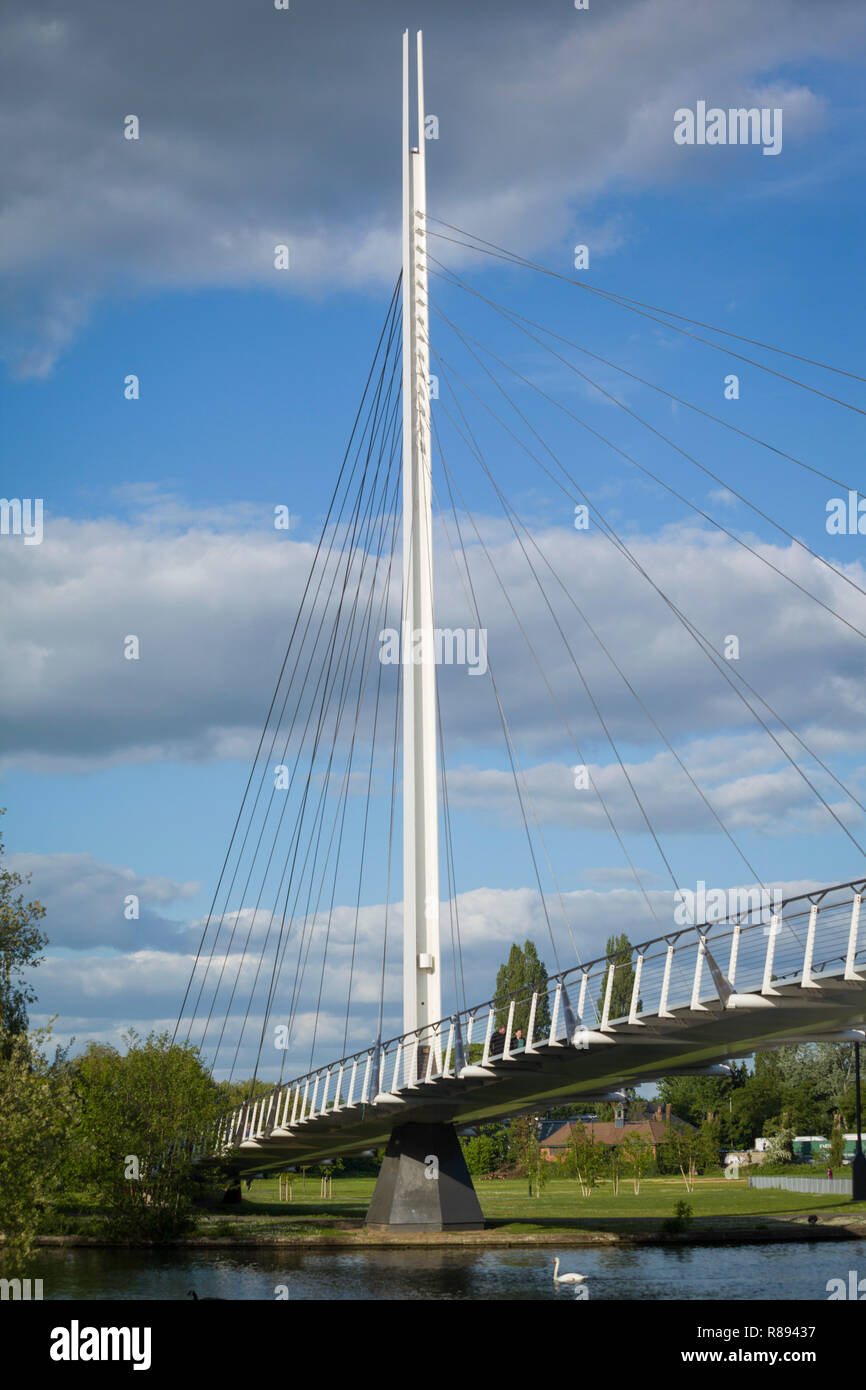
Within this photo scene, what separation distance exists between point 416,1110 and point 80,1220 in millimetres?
12916

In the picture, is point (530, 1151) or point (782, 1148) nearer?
point (530, 1151)

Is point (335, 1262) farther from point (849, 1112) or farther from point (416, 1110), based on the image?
point (849, 1112)

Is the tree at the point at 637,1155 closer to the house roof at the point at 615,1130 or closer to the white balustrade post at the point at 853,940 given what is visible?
the house roof at the point at 615,1130

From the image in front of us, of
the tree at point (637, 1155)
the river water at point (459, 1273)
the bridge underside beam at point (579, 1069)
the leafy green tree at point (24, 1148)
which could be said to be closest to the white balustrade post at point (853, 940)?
the bridge underside beam at point (579, 1069)

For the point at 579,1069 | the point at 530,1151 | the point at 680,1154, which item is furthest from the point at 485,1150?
the point at 579,1069

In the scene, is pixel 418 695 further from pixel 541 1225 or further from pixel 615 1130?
pixel 615 1130

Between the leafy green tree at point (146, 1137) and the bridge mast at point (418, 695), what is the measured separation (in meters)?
9.26

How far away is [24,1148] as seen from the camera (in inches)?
1015

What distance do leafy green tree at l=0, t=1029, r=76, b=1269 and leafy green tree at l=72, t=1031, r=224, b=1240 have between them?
1309cm

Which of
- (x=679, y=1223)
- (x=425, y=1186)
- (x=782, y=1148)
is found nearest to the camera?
(x=425, y=1186)

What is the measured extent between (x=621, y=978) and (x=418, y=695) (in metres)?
24.9
